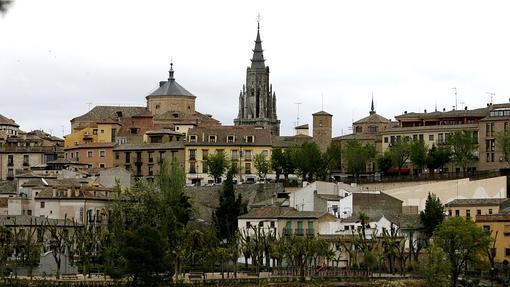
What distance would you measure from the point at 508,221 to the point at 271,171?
31.0 m

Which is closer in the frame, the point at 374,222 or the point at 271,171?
the point at 374,222

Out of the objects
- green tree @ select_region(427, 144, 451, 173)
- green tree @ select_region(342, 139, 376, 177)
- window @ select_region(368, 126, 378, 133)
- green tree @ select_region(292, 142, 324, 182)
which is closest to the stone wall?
green tree @ select_region(292, 142, 324, 182)

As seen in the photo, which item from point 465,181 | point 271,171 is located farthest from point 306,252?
point 271,171

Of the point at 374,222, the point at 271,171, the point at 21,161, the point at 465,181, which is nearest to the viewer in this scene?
the point at 374,222

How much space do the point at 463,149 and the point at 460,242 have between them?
93.8 feet

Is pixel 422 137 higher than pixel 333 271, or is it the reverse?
pixel 422 137

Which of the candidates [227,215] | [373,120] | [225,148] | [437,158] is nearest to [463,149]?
[437,158]

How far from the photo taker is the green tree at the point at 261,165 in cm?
9110

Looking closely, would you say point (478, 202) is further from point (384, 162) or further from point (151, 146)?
point (151, 146)

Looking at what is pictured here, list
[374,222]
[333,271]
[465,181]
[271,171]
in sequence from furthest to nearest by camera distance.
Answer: [271,171], [465,181], [374,222], [333,271]

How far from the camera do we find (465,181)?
76.8m

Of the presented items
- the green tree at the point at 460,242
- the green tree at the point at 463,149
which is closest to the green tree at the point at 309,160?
the green tree at the point at 463,149

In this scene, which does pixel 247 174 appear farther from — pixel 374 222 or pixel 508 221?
pixel 508 221

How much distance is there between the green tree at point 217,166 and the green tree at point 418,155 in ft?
49.2
